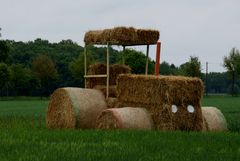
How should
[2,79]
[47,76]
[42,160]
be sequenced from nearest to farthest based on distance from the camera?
1. [42,160]
2. [2,79]
3. [47,76]

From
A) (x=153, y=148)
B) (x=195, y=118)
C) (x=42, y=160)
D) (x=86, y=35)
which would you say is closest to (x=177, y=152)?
(x=153, y=148)

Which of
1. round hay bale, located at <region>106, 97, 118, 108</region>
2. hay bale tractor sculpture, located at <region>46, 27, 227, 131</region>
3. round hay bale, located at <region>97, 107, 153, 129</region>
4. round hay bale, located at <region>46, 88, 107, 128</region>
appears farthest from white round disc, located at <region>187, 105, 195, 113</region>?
round hay bale, located at <region>46, 88, 107, 128</region>

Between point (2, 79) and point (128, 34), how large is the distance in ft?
232

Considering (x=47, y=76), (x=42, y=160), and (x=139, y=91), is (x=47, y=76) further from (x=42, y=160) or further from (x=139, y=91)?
(x=42, y=160)

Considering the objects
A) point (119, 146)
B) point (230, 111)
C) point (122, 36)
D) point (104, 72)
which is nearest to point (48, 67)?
point (230, 111)

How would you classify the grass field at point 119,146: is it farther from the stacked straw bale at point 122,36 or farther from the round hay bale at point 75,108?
the stacked straw bale at point 122,36

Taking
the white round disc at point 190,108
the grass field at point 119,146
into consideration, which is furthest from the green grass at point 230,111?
the grass field at point 119,146

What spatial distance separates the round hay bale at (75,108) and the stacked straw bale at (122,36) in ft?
5.04

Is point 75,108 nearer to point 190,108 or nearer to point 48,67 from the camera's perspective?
point 190,108

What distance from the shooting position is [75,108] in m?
16.2

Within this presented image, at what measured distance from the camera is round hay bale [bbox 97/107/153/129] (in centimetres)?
1503

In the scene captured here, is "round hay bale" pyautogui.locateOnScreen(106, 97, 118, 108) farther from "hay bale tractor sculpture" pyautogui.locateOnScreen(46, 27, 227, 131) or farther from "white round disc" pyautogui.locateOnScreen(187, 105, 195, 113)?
"white round disc" pyautogui.locateOnScreen(187, 105, 195, 113)

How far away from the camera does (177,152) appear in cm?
1036

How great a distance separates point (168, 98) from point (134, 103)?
1173mm
